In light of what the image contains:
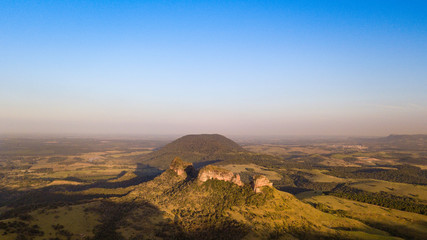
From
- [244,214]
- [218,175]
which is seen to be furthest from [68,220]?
[244,214]

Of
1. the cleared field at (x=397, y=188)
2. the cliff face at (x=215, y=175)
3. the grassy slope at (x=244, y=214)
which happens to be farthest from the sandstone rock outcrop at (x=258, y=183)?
the cleared field at (x=397, y=188)

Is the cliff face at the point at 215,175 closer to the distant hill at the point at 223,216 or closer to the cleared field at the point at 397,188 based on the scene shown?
the distant hill at the point at 223,216

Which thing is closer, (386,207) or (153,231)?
(153,231)

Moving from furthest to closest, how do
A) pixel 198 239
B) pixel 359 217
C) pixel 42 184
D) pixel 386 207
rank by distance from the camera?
pixel 42 184 < pixel 386 207 < pixel 359 217 < pixel 198 239

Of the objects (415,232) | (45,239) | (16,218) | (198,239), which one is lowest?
(415,232)

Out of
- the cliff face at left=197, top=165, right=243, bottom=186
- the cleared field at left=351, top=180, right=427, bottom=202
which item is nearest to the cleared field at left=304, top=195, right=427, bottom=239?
the cliff face at left=197, top=165, right=243, bottom=186

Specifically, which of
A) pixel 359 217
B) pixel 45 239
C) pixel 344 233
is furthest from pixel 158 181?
pixel 359 217

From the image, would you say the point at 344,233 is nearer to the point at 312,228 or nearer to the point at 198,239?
the point at 312,228
